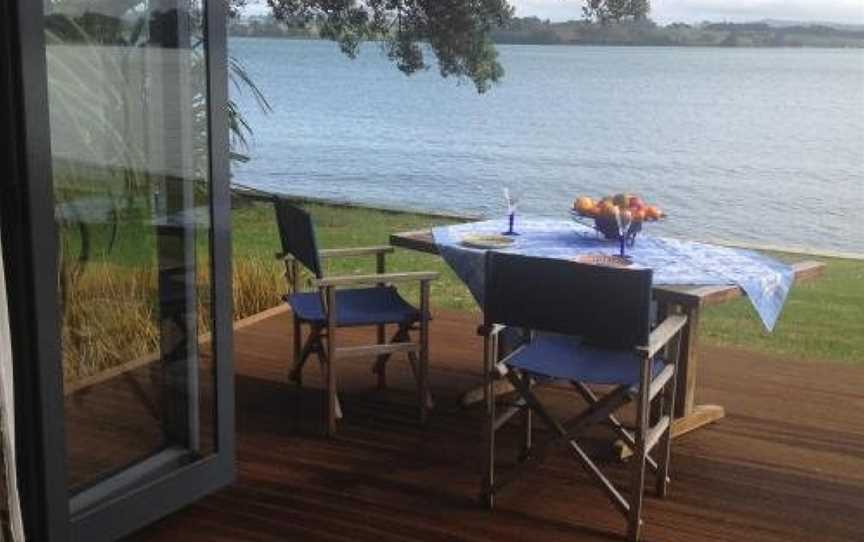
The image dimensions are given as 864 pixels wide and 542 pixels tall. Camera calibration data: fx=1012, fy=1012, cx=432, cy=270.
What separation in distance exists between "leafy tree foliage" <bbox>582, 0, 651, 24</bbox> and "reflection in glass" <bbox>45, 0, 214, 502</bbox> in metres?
6.09

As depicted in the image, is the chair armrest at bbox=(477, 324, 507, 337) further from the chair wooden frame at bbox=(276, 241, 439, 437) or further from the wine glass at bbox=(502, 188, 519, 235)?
the wine glass at bbox=(502, 188, 519, 235)

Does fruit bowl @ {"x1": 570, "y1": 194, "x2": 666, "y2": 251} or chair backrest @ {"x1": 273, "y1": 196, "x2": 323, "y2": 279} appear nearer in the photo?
chair backrest @ {"x1": 273, "y1": 196, "x2": 323, "y2": 279}

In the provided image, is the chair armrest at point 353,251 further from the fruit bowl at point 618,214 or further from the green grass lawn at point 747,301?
the green grass lawn at point 747,301

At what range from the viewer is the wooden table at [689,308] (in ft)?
10.5

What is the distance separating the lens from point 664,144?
89.0 feet

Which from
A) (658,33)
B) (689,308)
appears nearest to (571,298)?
(689,308)

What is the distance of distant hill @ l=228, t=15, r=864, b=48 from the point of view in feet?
32.8

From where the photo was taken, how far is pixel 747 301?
24.5 feet

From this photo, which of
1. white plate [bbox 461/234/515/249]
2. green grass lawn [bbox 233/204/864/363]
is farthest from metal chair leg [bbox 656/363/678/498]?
green grass lawn [bbox 233/204/864/363]

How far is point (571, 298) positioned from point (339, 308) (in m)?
1.24

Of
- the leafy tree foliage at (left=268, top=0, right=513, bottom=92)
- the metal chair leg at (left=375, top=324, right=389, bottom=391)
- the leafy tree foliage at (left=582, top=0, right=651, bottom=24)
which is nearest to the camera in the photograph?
the metal chair leg at (left=375, top=324, right=389, bottom=391)

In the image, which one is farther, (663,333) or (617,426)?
(617,426)

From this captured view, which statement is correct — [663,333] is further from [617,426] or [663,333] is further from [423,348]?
[423,348]

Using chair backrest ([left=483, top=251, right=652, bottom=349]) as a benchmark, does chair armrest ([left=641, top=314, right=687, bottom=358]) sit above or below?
below
